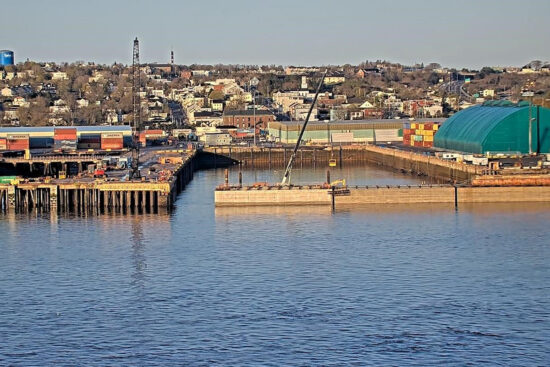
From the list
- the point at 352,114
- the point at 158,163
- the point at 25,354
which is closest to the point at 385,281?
the point at 25,354

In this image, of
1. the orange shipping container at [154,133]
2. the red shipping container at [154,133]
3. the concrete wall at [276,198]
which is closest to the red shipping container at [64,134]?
the orange shipping container at [154,133]

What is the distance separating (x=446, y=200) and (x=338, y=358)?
21.8m

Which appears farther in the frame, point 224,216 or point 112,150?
point 112,150

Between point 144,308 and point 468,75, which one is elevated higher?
point 468,75

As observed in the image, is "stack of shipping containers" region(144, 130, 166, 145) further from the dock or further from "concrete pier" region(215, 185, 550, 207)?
"concrete pier" region(215, 185, 550, 207)

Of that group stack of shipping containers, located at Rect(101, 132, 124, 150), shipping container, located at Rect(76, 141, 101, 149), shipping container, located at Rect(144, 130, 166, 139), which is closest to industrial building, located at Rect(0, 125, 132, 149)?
shipping container, located at Rect(76, 141, 101, 149)

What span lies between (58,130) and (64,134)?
0.94m

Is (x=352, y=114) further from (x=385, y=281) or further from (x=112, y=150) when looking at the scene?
(x=385, y=281)

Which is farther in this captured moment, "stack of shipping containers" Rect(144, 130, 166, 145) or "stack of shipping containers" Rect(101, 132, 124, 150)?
"stack of shipping containers" Rect(144, 130, 166, 145)

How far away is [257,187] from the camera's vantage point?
1650 inches

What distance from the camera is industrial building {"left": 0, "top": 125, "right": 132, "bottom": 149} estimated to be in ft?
221

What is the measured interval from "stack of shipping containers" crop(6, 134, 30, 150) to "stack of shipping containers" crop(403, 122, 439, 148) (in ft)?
75.8

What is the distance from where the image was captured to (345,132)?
253 ft

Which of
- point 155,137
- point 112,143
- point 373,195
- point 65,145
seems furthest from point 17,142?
point 373,195
